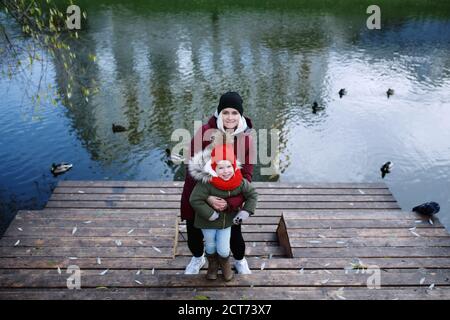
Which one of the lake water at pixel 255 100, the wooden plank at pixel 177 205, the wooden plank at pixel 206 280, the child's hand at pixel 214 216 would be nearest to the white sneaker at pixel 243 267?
the wooden plank at pixel 206 280

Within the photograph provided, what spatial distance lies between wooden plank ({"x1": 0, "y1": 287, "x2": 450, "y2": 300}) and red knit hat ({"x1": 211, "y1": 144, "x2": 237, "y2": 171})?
71.1 inches

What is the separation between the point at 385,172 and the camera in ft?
41.0

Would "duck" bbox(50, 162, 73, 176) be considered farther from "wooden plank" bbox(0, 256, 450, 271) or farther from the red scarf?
the red scarf

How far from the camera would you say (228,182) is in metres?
4.29

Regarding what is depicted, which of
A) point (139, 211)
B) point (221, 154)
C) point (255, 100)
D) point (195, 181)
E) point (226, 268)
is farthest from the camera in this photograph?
point (255, 100)

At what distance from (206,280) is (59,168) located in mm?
8643

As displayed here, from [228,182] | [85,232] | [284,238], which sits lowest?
[284,238]

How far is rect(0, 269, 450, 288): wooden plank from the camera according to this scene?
4.98 meters

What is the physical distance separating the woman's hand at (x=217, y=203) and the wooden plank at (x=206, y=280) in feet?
4.22

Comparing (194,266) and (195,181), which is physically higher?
(195,181)

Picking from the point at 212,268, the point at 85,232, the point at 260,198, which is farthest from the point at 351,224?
the point at 85,232

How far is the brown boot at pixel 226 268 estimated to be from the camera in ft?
15.7

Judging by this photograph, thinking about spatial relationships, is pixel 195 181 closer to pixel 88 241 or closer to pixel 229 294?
pixel 229 294
